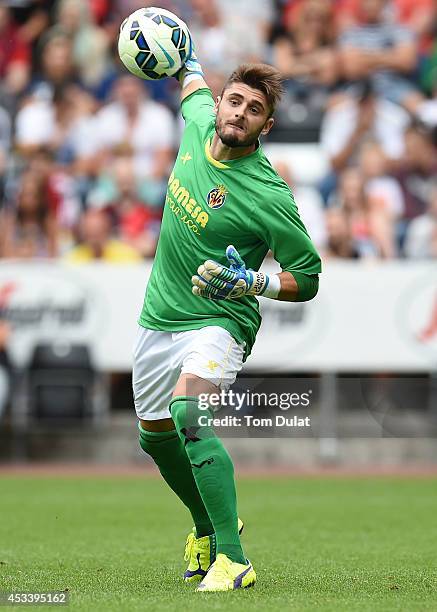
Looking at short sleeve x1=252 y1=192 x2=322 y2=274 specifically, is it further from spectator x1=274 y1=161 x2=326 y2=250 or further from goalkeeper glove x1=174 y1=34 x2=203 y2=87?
spectator x1=274 y1=161 x2=326 y2=250

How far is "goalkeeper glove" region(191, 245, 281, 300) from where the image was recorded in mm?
5316

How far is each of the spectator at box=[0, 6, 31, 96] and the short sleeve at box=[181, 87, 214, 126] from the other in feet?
36.8

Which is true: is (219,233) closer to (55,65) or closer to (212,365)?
(212,365)

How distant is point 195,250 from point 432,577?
6.81ft

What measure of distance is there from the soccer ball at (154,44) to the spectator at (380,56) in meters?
10.7

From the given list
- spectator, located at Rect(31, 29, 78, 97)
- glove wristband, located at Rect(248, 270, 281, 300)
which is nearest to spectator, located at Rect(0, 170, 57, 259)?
spectator, located at Rect(31, 29, 78, 97)

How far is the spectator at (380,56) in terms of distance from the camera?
1709cm

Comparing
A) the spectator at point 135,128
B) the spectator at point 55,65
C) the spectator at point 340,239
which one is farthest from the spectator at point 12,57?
the spectator at point 340,239

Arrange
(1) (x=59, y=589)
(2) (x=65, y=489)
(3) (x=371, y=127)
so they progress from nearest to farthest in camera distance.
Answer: (1) (x=59, y=589)
(2) (x=65, y=489)
(3) (x=371, y=127)

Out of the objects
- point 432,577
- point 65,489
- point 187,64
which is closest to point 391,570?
point 432,577

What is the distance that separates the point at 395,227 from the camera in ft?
49.4

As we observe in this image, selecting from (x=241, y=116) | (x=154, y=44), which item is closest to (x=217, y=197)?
(x=241, y=116)

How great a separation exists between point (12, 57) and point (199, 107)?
39.3 ft

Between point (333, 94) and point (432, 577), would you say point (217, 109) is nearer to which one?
point (432, 577)
